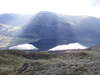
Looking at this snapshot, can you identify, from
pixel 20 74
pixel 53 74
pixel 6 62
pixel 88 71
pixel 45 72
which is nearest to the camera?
pixel 88 71

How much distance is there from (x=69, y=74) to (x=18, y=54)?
51.2m

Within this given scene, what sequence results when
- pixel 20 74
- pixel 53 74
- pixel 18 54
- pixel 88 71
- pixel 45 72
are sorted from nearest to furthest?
pixel 88 71, pixel 53 74, pixel 45 72, pixel 20 74, pixel 18 54

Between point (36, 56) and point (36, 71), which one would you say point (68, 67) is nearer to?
point (36, 71)

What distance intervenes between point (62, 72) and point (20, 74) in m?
9.04

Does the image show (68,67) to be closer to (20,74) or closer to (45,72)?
(45,72)

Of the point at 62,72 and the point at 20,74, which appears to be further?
the point at 20,74

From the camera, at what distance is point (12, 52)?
239 ft

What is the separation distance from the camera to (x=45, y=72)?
24938 millimetres

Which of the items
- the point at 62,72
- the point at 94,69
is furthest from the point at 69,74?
the point at 94,69

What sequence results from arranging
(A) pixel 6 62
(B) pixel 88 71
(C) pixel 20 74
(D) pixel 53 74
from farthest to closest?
1. (A) pixel 6 62
2. (C) pixel 20 74
3. (D) pixel 53 74
4. (B) pixel 88 71

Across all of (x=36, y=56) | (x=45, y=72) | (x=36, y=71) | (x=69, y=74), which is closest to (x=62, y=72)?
(x=69, y=74)

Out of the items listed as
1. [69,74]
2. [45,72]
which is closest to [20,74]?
[45,72]

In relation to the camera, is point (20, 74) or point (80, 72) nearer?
point (80, 72)

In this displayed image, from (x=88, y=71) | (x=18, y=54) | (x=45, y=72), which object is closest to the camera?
(x=88, y=71)
